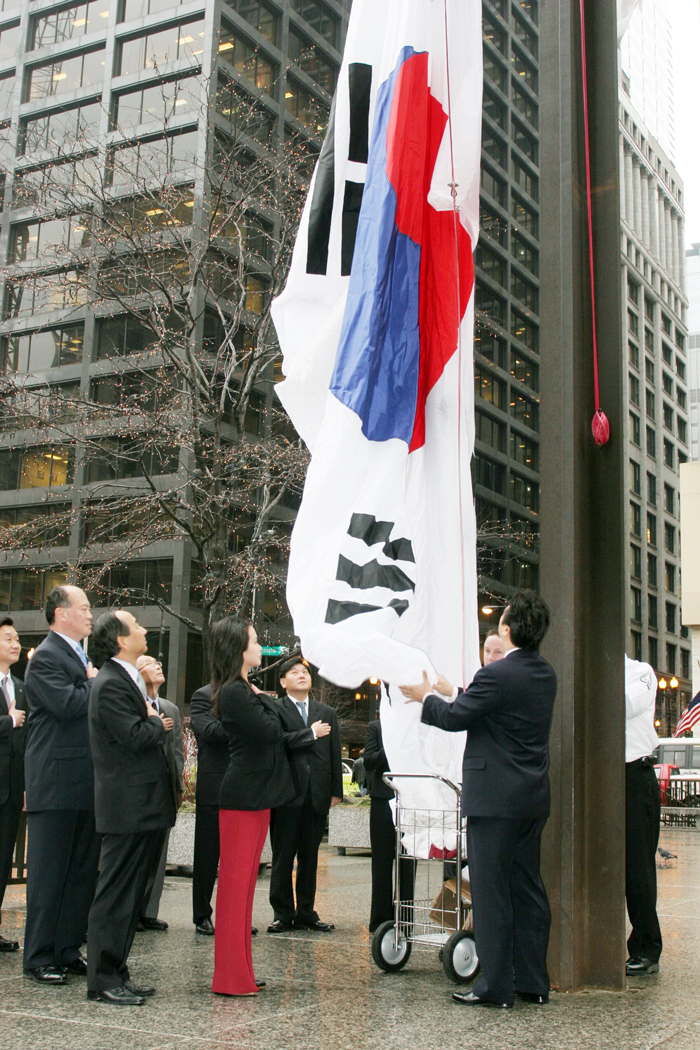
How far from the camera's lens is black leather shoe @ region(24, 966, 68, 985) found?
226 inches

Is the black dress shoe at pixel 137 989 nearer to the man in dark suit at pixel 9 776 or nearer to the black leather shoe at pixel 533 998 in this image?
the man in dark suit at pixel 9 776

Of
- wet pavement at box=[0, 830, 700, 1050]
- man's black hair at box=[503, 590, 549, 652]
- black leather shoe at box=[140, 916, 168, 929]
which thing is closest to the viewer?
wet pavement at box=[0, 830, 700, 1050]

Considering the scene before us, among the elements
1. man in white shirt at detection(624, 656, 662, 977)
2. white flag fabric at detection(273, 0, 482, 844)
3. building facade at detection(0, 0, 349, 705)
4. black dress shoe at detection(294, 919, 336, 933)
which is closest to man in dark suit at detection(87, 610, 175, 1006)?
white flag fabric at detection(273, 0, 482, 844)

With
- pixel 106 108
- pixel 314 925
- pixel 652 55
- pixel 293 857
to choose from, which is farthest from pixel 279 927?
pixel 106 108

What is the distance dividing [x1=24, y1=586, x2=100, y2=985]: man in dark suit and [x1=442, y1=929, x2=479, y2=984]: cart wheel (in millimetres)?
2125

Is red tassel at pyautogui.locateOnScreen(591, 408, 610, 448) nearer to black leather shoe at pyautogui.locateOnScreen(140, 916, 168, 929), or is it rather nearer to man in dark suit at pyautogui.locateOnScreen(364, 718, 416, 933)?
man in dark suit at pyautogui.locateOnScreen(364, 718, 416, 933)

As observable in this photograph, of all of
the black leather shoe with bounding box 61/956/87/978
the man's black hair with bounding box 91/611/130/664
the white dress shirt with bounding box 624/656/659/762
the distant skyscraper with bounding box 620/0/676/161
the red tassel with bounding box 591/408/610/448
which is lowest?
the black leather shoe with bounding box 61/956/87/978

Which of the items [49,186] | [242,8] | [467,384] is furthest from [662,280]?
[467,384]

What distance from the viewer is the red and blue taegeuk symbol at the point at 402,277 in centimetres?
580

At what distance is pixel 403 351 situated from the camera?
19.4ft

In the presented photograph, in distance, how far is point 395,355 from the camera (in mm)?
5898

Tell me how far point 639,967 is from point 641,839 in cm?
76

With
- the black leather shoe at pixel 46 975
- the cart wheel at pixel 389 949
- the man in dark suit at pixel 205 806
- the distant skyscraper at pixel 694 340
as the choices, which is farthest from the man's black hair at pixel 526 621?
the distant skyscraper at pixel 694 340

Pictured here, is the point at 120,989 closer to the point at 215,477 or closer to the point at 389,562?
the point at 389,562
